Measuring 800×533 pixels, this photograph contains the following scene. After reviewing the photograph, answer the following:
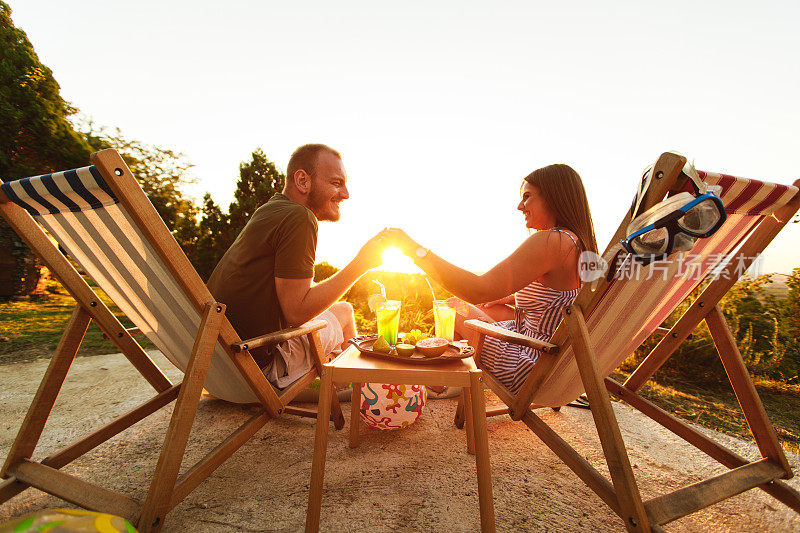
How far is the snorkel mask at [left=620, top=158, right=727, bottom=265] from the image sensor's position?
1.12 meters

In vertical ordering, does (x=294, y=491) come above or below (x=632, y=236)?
below

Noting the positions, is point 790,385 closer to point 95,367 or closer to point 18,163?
point 95,367

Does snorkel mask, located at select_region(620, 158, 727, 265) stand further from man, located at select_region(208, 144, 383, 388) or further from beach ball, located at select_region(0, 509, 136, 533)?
beach ball, located at select_region(0, 509, 136, 533)

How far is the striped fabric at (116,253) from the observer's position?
1.34 m

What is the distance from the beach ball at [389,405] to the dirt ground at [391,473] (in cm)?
12

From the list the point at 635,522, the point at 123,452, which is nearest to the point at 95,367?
the point at 123,452

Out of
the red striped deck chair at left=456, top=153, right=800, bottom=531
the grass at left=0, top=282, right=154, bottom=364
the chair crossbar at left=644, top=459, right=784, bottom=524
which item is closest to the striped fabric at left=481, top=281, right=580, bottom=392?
the red striped deck chair at left=456, top=153, right=800, bottom=531

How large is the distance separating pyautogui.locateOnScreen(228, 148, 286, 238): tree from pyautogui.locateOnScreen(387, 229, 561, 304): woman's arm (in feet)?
25.5

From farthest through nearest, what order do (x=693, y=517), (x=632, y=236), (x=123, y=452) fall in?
1. (x=123, y=452)
2. (x=693, y=517)
3. (x=632, y=236)

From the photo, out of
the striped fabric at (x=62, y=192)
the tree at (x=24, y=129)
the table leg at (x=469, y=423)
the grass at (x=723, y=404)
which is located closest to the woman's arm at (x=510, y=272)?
the table leg at (x=469, y=423)

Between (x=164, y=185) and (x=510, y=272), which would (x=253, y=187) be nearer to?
(x=164, y=185)

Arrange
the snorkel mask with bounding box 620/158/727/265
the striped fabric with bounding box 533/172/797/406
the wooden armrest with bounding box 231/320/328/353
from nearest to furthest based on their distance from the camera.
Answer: the snorkel mask with bounding box 620/158/727/265
the striped fabric with bounding box 533/172/797/406
the wooden armrest with bounding box 231/320/328/353

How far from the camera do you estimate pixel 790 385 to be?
3645 mm

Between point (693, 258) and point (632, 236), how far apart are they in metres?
0.65
